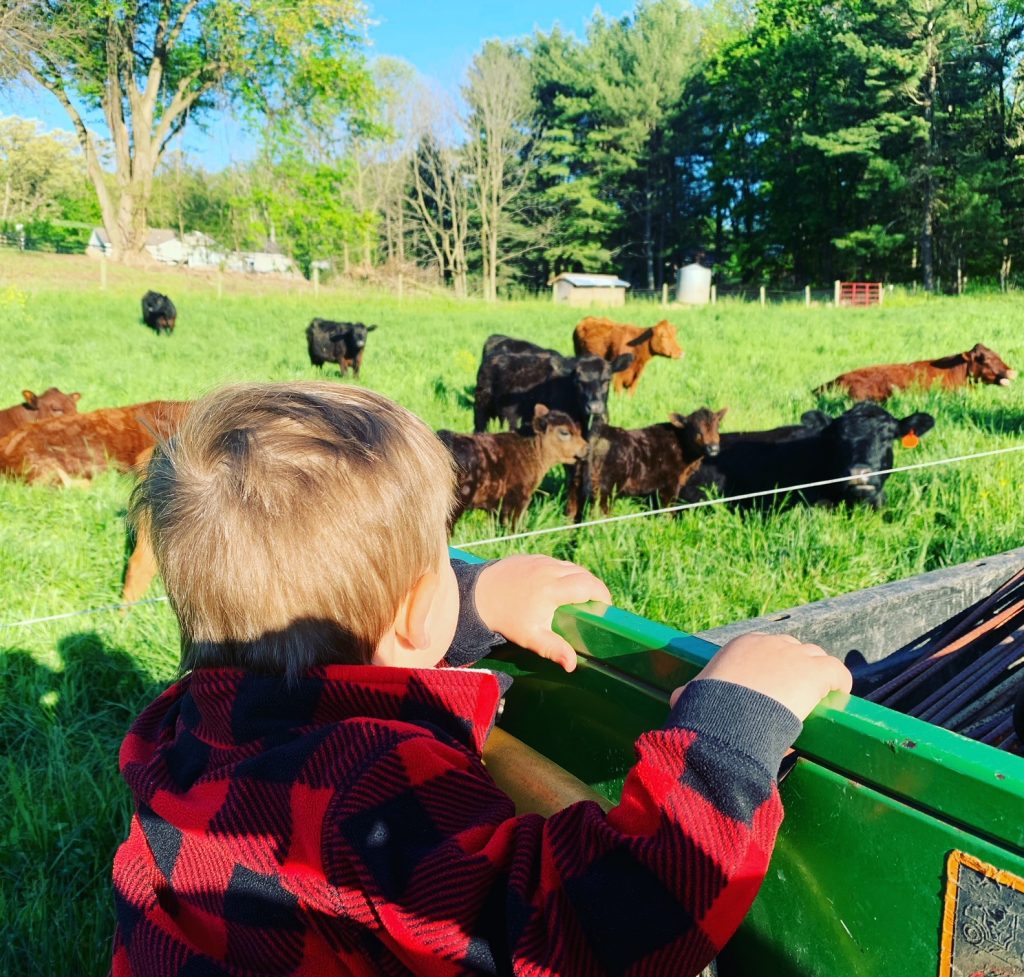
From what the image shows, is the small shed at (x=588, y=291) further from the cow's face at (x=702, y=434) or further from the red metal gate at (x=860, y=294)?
the cow's face at (x=702, y=434)

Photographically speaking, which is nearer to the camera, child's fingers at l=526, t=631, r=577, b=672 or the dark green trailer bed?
the dark green trailer bed

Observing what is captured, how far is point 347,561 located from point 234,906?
1.52 ft

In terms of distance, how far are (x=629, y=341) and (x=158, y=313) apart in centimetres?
1128

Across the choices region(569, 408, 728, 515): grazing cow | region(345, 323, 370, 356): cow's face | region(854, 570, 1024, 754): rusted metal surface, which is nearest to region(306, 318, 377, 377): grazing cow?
region(345, 323, 370, 356): cow's face

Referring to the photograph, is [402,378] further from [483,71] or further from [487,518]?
[483,71]

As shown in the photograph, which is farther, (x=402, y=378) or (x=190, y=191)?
(x=190, y=191)

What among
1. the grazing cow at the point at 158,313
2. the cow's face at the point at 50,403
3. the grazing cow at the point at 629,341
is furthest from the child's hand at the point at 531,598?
the grazing cow at the point at 158,313

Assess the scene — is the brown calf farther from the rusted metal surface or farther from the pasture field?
the rusted metal surface

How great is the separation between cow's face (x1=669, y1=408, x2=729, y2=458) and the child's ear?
16.6 ft

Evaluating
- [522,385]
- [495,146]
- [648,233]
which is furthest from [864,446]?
[648,233]

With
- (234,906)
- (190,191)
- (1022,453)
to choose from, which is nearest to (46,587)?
(234,906)

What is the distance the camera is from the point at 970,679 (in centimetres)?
194

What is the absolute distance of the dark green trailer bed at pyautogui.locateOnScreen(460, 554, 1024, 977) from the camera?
100cm

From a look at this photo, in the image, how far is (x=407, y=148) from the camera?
5453 cm
